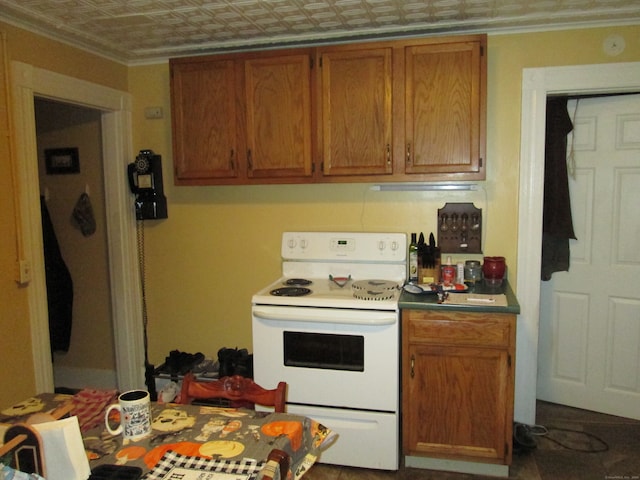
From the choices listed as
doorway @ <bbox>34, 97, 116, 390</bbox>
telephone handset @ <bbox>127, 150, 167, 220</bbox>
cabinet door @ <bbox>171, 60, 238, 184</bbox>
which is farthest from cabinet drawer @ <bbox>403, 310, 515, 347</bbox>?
doorway @ <bbox>34, 97, 116, 390</bbox>

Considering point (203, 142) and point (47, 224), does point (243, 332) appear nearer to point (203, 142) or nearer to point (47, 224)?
point (203, 142)

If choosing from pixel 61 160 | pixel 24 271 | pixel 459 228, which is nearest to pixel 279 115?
pixel 459 228

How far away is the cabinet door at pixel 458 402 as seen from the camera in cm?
223

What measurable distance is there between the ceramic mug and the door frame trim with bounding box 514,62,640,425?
2.11 metres

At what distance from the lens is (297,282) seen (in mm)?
2723

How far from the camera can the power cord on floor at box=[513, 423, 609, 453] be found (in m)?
2.53

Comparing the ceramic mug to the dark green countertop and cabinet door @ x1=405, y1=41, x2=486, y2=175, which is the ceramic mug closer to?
the dark green countertop

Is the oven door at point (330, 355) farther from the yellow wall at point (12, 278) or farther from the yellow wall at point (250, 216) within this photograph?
the yellow wall at point (12, 278)

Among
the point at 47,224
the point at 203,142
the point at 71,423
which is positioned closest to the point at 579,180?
the point at 203,142

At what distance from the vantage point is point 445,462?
240 cm

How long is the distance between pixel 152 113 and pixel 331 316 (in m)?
1.79

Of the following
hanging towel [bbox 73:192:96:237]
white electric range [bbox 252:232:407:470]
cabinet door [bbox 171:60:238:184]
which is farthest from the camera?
hanging towel [bbox 73:192:96:237]

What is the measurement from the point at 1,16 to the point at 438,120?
6.97 feet

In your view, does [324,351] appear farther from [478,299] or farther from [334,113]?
[334,113]
